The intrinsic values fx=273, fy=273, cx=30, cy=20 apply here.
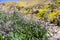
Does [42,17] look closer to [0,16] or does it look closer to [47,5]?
[47,5]

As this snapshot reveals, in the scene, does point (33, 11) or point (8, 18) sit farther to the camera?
point (33, 11)

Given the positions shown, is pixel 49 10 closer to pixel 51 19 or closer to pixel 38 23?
pixel 51 19

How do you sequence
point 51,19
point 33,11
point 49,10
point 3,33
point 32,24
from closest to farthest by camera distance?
point 3,33, point 32,24, point 51,19, point 49,10, point 33,11

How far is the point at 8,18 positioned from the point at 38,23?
70 cm

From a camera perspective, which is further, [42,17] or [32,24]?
[42,17]

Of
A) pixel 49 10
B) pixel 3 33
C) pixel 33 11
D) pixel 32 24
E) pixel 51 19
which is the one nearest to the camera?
pixel 3 33

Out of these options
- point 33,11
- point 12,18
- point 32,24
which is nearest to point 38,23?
point 32,24

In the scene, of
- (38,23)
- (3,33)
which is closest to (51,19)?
(38,23)

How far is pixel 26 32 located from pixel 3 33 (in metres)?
0.54

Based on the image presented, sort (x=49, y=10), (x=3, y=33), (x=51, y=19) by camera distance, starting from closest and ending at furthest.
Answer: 1. (x=3, y=33)
2. (x=51, y=19)
3. (x=49, y=10)

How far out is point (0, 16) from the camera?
616 centimetres

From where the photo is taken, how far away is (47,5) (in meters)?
7.83

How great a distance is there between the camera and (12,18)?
6.09 meters

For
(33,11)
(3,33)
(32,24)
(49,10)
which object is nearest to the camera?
(3,33)
